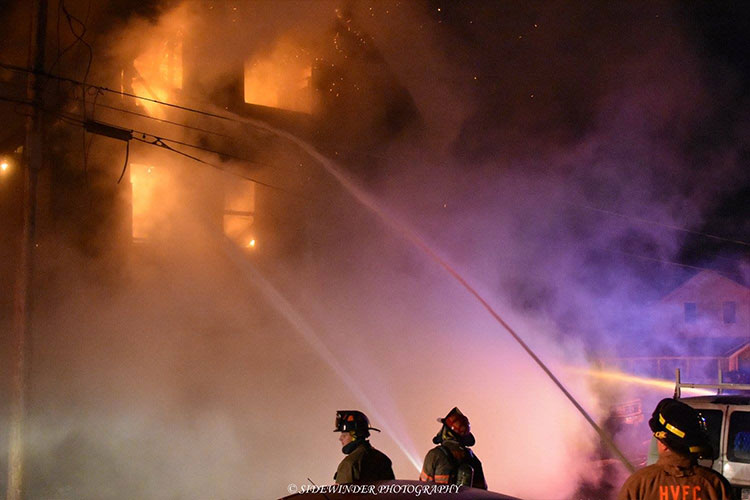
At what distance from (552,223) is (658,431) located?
10.7 metres

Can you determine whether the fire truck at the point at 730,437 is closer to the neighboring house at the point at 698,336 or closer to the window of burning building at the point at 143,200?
the neighboring house at the point at 698,336

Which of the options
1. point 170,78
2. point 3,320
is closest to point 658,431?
point 3,320

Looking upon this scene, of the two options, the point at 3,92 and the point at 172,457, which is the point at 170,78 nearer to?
the point at 3,92

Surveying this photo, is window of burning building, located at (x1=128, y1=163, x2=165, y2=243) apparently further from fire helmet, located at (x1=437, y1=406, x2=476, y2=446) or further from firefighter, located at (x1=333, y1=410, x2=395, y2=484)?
fire helmet, located at (x1=437, y1=406, x2=476, y2=446)

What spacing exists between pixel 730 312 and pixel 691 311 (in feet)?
4.62

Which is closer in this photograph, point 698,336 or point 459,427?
point 459,427

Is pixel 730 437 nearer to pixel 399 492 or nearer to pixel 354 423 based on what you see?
pixel 354 423

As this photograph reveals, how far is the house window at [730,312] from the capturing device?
27.8 meters

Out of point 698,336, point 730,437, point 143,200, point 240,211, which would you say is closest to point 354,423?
point 730,437

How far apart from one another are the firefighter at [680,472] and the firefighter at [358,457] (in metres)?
1.91


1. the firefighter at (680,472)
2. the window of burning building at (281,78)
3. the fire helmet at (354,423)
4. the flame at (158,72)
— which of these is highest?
the window of burning building at (281,78)

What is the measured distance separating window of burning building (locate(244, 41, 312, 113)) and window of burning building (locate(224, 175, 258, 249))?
1.64m

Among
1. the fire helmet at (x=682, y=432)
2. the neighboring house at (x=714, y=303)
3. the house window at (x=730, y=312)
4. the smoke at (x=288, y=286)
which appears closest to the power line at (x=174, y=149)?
the smoke at (x=288, y=286)

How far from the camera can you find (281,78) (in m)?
14.0
